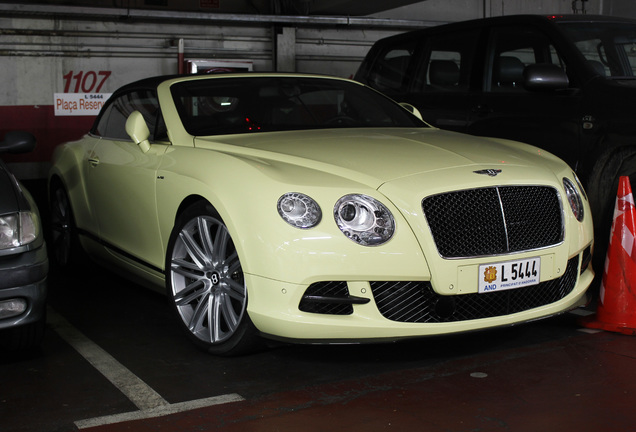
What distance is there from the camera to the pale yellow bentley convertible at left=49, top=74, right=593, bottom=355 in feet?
10.9

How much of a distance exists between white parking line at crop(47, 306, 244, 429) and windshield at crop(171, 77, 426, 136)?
3.99ft

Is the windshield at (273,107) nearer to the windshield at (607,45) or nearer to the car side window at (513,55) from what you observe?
the car side window at (513,55)

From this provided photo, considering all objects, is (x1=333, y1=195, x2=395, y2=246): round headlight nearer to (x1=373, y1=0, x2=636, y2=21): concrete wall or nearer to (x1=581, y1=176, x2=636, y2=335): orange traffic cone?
(x1=581, y1=176, x2=636, y2=335): orange traffic cone

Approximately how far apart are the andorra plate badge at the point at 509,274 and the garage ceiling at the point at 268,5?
8.11 metres

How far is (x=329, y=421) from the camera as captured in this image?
3.02 metres

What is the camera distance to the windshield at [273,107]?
444 centimetres

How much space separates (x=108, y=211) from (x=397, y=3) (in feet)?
24.1

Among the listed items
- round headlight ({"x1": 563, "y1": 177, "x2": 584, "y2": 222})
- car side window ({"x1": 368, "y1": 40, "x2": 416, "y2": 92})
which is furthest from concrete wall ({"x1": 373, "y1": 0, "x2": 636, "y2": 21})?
round headlight ({"x1": 563, "y1": 177, "x2": 584, "y2": 222})

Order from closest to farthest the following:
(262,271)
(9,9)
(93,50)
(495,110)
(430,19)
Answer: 1. (262,271)
2. (495,110)
3. (9,9)
4. (93,50)
5. (430,19)

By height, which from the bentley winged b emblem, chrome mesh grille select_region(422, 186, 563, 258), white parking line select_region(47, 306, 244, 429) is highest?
the bentley winged b emblem

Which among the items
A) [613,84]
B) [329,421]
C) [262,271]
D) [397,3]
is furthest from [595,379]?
[397,3]

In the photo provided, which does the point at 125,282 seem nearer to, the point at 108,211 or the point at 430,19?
the point at 108,211

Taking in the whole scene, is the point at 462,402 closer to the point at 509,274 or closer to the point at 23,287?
the point at 509,274

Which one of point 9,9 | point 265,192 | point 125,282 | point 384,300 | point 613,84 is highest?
point 9,9
